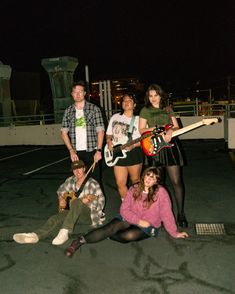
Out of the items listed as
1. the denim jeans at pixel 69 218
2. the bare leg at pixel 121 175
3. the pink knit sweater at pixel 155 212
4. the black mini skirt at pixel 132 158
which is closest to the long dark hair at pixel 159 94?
the black mini skirt at pixel 132 158

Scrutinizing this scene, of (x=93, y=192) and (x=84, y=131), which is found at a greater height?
(x=84, y=131)

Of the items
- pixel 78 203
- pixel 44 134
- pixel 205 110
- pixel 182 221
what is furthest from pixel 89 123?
pixel 44 134

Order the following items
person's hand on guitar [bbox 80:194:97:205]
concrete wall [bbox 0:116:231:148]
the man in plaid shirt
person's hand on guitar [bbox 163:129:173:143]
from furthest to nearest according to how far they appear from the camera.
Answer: concrete wall [bbox 0:116:231:148] < the man in plaid shirt < person's hand on guitar [bbox 80:194:97:205] < person's hand on guitar [bbox 163:129:173:143]

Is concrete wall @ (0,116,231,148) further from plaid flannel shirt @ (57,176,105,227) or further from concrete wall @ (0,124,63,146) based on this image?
plaid flannel shirt @ (57,176,105,227)

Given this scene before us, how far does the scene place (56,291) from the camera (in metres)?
3.01

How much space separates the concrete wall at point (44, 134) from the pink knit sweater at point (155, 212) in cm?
1087

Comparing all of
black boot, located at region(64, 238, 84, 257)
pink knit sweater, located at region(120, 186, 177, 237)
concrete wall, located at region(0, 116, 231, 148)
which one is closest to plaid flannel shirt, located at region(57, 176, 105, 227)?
pink knit sweater, located at region(120, 186, 177, 237)

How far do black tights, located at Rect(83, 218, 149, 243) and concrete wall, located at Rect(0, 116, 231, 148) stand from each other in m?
11.1

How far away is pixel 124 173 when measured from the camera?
4.67 m

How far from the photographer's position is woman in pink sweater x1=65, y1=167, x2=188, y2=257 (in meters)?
3.80

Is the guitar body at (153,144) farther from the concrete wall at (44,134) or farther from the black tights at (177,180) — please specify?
the concrete wall at (44,134)

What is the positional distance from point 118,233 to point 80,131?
1462 millimetres

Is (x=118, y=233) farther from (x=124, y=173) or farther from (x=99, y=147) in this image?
(x=99, y=147)

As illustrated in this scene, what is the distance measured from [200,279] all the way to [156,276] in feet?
1.33
